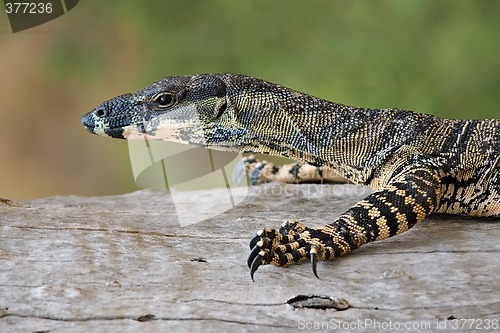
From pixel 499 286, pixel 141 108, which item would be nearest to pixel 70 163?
pixel 141 108

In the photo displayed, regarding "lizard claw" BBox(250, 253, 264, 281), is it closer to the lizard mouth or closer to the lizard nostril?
the lizard mouth

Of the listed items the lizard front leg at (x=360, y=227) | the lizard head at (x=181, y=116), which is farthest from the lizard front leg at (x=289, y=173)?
the lizard front leg at (x=360, y=227)

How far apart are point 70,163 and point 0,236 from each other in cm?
487

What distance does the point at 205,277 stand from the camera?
364cm

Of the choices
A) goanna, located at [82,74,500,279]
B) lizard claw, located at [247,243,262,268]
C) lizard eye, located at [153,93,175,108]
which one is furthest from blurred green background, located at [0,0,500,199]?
lizard claw, located at [247,243,262,268]

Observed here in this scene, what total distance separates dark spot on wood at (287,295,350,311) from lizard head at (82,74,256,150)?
170 cm

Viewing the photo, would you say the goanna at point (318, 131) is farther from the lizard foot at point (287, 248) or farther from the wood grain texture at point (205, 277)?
the lizard foot at point (287, 248)

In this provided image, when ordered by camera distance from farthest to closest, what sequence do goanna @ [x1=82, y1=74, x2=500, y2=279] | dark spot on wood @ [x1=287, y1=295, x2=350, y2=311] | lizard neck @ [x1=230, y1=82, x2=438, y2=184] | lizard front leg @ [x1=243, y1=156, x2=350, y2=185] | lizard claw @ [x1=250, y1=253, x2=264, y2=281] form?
lizard front leg @ [x1=243, y1=156, x2=350, y2=185] < lizard neck @ [x1=230, y1=82, x2=438, y2=184] < goanna @ [x1=82, y1=74, x2=500, y2=279] < lizard claw @ [x1=250, y1=253, x2=264, y2=281] < dark spot on wood @ [x1=287, y1=295, x2=350, y2=311]

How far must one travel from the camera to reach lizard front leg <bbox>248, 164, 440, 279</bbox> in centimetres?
373

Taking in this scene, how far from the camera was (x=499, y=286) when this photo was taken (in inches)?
139

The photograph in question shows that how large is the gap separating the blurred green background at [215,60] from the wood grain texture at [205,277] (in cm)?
351

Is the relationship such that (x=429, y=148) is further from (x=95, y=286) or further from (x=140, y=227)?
(x=95, y=286)

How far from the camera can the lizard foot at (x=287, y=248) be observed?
3641 millimetres

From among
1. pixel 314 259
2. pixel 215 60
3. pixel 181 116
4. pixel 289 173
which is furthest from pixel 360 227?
pixel 215 60
